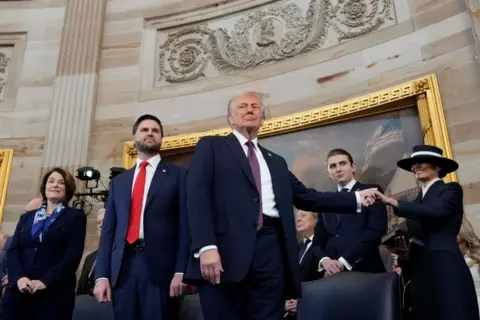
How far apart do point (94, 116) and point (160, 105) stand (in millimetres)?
931

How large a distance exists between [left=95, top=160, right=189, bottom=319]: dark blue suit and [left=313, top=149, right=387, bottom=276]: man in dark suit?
1073 millimetres

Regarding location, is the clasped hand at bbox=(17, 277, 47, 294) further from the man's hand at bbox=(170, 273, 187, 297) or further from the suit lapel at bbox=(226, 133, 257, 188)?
the suit lapel at bbox=(226, 133, 257, 188)

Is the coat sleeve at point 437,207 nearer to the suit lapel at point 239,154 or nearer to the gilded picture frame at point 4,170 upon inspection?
the suit lapel at point 239,154

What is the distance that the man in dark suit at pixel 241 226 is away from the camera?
6.97 feet

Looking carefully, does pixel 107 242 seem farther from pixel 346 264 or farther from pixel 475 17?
pixel 475 17

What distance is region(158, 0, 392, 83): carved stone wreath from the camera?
5938mm

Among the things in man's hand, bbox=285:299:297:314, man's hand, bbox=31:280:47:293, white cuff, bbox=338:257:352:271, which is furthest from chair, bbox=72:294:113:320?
white cuff, bbox=338:257:352:271

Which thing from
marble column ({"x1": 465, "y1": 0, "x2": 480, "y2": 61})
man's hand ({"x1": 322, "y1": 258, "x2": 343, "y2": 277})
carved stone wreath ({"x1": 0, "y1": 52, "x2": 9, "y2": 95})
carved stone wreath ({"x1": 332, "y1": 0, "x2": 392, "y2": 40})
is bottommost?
man's hand ({"x1": 322, "y1": 258, "x2": 343, "y2": 277})

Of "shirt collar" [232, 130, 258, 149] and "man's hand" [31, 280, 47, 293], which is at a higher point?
"shirt collar" [232, 130, 258, 149]

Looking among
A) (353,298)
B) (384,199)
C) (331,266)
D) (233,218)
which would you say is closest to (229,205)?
(233,218)

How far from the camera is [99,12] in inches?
298

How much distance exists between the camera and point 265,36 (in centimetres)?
656

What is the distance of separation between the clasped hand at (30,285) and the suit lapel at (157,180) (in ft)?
2.74

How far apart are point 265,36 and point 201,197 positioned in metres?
4.69
